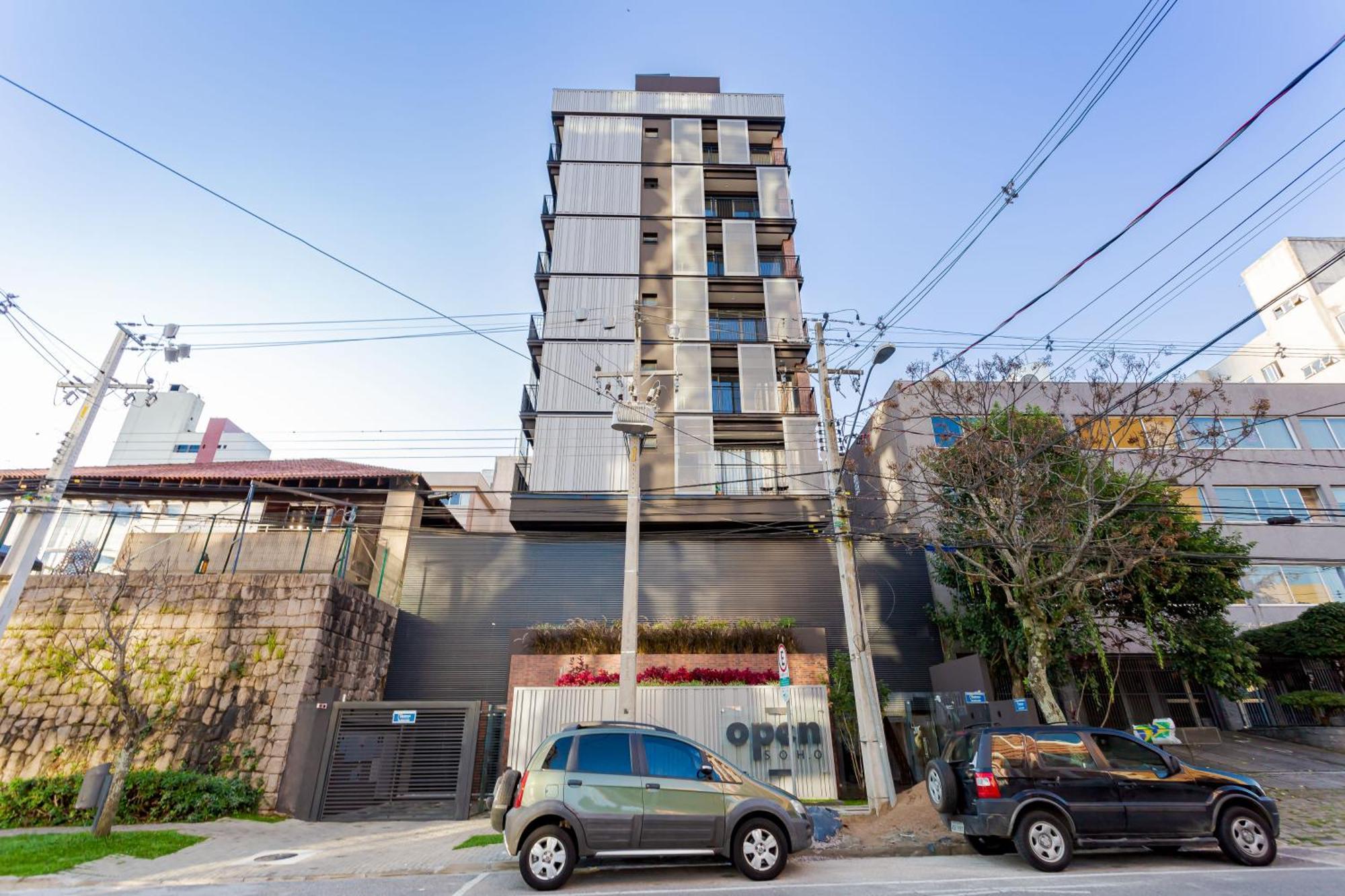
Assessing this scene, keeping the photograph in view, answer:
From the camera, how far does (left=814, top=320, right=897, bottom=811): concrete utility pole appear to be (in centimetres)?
1014

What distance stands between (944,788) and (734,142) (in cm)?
2974

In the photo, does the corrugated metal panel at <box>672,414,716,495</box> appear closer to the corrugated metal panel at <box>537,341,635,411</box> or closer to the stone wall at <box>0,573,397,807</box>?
the corrugated metal panel at <box>537,341,635,411</box>

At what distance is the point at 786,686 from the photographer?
1116cm

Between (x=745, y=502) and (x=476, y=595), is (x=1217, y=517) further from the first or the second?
(x=476, y=595)

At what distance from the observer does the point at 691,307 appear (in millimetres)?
26031

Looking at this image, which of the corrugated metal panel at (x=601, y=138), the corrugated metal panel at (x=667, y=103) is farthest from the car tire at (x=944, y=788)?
the corrugated metal panel at (x=667, y=103)

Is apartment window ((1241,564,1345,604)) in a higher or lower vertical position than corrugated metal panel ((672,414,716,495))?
lower

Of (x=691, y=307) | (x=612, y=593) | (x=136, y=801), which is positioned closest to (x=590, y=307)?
(x=691, y=307)

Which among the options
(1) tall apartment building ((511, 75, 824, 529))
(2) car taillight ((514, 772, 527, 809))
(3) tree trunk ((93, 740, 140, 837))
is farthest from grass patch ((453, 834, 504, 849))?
(1) tall apartment building ((511, 75, 824, 529))

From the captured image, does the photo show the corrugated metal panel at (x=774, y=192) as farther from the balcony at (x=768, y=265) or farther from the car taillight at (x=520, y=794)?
the car taillight at (x=520, y=794)

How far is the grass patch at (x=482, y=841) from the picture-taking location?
9.20m

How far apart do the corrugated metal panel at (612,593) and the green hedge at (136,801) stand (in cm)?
615

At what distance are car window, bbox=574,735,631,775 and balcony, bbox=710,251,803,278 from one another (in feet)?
73.9

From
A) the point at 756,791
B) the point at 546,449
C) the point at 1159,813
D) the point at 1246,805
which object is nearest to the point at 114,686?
the point at 756,791
